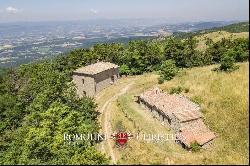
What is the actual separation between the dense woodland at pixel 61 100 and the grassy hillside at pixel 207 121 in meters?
4.78

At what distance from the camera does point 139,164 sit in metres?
35.4

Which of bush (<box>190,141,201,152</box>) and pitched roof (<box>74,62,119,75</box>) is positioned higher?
pitched roof (<box>74,62,119,75</box>)

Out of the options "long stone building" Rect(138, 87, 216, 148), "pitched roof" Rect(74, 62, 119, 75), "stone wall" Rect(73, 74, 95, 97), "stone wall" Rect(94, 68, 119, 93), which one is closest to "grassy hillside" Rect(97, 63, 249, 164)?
"long stone building" Rect(138, 87, 216, 148)

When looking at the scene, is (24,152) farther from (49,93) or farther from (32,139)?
(49,93)

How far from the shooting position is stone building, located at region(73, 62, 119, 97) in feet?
236

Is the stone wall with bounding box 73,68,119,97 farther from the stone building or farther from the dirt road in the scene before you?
the dirt road

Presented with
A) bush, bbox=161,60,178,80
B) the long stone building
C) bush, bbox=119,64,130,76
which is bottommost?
the long stone building

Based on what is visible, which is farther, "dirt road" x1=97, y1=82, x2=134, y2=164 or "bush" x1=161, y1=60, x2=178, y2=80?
"bush" x1=161, y1=60, x2=178, y2=80

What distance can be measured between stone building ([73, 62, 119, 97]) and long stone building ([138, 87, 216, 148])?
717 inches

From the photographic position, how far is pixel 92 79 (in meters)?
71.4

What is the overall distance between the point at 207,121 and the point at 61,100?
2475 cm

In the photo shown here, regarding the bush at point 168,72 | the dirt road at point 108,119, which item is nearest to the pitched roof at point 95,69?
the dirt road at point 108,119

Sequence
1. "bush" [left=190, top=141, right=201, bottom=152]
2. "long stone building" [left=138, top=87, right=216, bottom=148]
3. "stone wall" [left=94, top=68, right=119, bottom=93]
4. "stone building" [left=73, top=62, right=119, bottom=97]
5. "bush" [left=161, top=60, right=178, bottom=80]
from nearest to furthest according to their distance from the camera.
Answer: "bush" [left=190, top=141, right=201, bottom=152] → "long stone building" [left=138, top=87, right=216, bottom=148] → "bush" [left=161, top=60, right=178, bottom=80] → "stone building" [left=73, top=62, right=119, bottom=97] → "stone wall" [left=94, top=68, right=119, bottom=93]

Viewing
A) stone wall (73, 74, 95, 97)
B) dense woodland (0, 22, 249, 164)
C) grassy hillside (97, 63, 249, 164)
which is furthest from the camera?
stone wall (73, 74, 95, 97)
